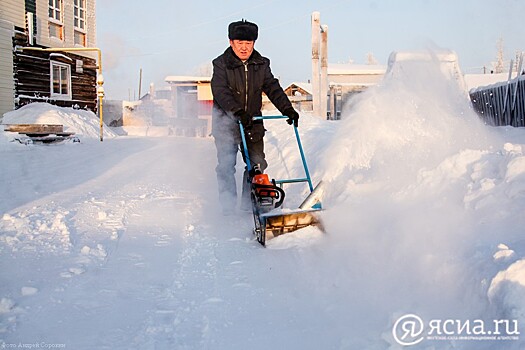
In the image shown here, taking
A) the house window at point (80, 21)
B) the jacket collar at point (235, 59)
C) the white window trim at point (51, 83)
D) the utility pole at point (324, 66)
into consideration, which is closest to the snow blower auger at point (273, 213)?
the jacket collar at point (235, 59)

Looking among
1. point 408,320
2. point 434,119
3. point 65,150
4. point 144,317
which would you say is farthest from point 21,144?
point 408,320

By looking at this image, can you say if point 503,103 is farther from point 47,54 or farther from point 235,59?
point 47,54

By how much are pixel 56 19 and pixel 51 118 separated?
640 cm

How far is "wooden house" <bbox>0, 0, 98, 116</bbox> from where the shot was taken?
1816 cm

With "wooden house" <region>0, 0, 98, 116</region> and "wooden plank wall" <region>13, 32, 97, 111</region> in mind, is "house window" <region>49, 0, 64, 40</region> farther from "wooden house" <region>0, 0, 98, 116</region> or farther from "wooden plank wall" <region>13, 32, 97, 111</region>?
"wooden plank wall" <region>13, 32, 97, 111</region>

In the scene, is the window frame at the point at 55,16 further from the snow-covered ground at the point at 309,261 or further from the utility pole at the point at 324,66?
the snow-covered ground at the point at 309,261

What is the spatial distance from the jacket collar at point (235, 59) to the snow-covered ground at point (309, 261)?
1.63 m

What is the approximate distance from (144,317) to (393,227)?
6.43 feet

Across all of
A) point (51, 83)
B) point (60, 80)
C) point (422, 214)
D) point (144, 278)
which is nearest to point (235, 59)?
point (422, 214)

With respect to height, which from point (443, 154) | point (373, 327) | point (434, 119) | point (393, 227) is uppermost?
point (434, 119)

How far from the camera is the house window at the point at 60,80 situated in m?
21.2

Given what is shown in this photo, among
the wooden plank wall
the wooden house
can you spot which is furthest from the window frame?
the wooden plank wall

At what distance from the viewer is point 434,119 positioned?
6266 millimetres

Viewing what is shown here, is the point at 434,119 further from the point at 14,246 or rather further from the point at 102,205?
the point at 14,246
